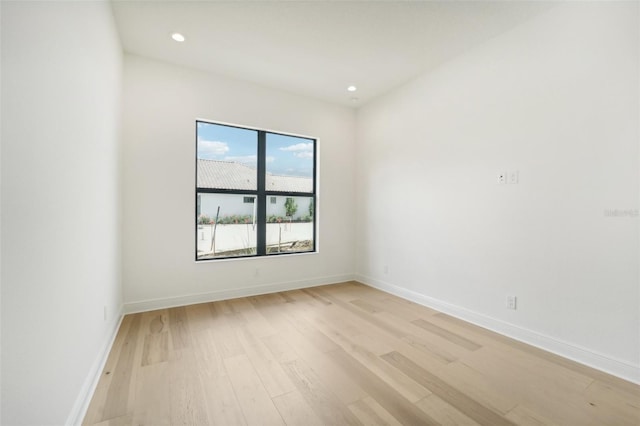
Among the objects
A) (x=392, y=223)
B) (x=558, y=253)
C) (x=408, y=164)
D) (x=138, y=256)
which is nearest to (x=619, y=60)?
(x=558, y=253)

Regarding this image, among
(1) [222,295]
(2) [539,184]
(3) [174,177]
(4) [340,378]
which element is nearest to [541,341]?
(2) [539,184]

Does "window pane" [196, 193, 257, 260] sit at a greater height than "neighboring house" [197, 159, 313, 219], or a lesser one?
lesser

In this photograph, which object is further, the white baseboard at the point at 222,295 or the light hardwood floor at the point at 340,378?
the white baseboard at the point at 222,295

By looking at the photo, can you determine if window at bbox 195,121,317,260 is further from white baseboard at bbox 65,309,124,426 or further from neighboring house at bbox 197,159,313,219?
white baseboard at bbox 65,309,124,426

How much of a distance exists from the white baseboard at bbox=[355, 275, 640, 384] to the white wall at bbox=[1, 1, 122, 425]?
3.07 metres

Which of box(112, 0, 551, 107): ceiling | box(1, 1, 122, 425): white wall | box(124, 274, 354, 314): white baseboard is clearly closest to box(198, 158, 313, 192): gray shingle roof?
box(112, 0, 551, 107): ceiling

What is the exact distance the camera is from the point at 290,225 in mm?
4109

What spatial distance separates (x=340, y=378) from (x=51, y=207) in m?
1.83

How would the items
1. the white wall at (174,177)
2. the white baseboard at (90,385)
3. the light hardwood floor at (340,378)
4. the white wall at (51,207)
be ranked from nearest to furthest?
1. the white wall at (51,207)
2. the white baseboard at (90,385)
3. the light hardwood floor at (340,378)
4. the white wall at (174,177)

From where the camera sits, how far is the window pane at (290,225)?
3.96 meters

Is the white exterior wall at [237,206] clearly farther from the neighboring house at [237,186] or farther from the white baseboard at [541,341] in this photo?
the white baseboard at [541,341]

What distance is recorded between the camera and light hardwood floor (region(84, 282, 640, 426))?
5.10ft

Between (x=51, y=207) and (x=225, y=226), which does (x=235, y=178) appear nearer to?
(x=225, y=226)

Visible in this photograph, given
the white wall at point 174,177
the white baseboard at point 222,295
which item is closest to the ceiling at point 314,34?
the white wall at point 174,177
